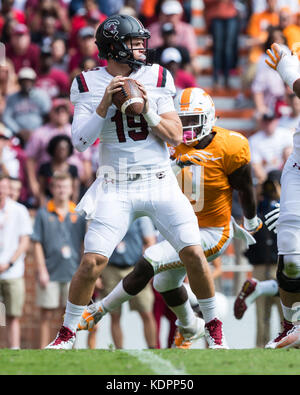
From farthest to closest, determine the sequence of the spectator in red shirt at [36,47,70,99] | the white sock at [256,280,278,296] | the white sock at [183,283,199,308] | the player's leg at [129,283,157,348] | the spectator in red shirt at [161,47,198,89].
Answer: the spectator in red shirt at [36,47,70,99]
the spectator in red shirt at [161,47,198,89]
the player's leg at [129,283,157,348]
the white sock at [256,280,278,296]
the white sock at [183,283,199,308]

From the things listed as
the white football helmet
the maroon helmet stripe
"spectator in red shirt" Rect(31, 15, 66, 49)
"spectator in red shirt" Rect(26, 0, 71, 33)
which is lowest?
the maroon helmet stripe

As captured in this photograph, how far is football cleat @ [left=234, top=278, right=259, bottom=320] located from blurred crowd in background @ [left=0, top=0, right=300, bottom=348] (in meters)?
1.10

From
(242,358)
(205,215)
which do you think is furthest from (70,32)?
(242,358)

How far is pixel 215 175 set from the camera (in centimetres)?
629

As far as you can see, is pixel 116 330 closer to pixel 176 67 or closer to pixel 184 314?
pixel 184 314

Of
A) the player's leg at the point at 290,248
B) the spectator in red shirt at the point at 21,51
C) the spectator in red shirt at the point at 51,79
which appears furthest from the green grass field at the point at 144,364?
the spectator in red shirt at the point at 21,51

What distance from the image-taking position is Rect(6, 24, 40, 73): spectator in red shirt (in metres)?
11.8

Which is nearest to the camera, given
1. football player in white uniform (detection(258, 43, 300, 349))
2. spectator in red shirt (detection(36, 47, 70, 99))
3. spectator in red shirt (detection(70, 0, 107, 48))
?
football player in white uniform (detection(258, 43, 300, 349))

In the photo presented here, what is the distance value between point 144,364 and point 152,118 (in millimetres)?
1506

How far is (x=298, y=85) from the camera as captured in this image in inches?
211

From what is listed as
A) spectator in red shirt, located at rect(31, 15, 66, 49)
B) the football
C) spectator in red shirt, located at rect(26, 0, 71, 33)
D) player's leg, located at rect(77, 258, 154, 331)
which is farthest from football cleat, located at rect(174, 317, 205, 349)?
spectator in red shirt, located at rect(26, 0, 71, 33)

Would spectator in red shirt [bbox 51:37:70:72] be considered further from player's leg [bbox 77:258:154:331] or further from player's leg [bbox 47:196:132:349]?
player's leg [bbox 47:196:132:349]

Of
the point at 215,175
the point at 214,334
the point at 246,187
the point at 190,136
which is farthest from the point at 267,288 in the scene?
the point at 214,334

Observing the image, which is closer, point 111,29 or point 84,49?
point 111,29
